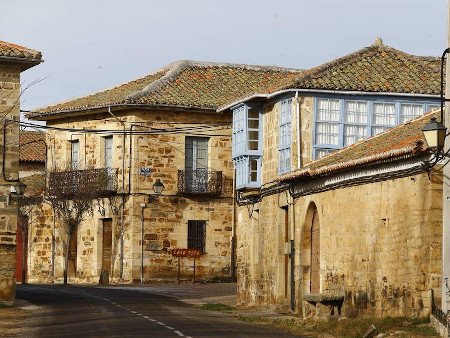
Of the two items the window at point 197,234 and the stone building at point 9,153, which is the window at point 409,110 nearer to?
the stone building at point 9,153

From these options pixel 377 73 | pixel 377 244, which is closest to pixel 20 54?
pixel 377 73

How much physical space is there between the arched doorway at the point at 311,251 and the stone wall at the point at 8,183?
762cm

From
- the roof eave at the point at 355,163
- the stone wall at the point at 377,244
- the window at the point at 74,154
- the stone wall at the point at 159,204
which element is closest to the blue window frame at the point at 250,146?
the stone wall at the point at 377,244

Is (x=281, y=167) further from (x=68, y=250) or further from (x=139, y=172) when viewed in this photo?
(x=68, y=250)

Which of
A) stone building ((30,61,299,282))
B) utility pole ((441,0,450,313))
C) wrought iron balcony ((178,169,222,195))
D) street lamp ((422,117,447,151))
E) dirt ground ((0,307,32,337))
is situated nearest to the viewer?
street lamp ((422,117,447,151))

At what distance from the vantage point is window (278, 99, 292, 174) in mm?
35500

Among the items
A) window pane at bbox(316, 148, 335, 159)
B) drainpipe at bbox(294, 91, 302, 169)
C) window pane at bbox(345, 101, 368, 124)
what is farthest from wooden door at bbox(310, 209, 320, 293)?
window pane at bbox(345, 101, 368, 124)

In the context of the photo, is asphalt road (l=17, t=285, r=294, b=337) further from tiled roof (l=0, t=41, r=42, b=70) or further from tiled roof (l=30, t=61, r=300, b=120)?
tiled roof (l=30, t=61, r=300, b=120)

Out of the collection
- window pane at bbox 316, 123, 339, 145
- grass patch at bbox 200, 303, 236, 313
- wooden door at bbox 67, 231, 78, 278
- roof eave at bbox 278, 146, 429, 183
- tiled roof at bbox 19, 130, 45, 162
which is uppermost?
tiled roof at bbox 19, 130, 45, 162

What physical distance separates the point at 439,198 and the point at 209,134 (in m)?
29.7

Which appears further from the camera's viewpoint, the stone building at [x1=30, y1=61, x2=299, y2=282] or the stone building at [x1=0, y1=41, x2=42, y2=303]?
the stone building at [x1=30, y1=61, x2=299, y2=282]

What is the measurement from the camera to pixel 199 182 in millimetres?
53281

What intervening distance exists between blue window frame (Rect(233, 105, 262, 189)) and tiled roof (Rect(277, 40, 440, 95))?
2.77m

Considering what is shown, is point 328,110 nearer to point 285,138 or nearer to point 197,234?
point 285,138
